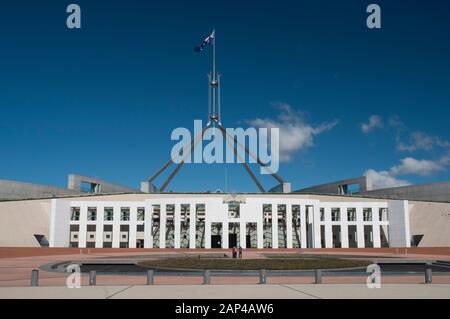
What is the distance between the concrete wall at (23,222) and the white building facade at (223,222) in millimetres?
3455

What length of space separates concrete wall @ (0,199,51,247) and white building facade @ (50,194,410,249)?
11.3 ft

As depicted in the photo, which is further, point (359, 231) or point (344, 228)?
point (359, 231)

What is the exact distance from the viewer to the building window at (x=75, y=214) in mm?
58169

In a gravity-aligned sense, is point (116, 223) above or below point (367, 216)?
below

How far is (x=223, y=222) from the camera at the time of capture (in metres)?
55.2

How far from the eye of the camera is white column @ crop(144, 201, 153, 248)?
55.0m

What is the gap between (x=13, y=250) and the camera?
41188 mm


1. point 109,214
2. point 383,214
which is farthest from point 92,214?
point 383,214

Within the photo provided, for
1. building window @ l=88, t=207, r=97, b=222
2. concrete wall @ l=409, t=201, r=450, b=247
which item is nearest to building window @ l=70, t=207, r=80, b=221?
building window @ l=88, t=207, r=97, b=222

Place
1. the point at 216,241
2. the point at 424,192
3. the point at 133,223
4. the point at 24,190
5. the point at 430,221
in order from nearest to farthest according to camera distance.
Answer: the point at 133,223, the point at 216,241, the point at 430,221, the point at 24,190, the point at 424,192

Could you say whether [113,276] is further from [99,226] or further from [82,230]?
[82,230]

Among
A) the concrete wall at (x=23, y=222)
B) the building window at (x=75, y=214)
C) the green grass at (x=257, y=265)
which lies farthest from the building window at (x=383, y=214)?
the concrete wall at (x=23, y=222)

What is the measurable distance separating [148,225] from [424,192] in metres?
42.7

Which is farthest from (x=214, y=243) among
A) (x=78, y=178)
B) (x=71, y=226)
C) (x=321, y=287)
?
(x=321, y=287)
